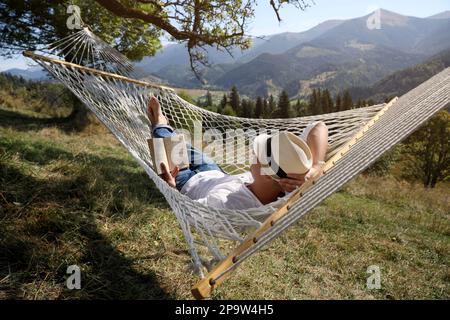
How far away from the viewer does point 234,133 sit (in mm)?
2488

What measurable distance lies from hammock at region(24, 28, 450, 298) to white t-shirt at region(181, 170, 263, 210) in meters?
0.17

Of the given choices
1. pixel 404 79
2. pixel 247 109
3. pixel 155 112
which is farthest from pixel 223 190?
pixel 404 79

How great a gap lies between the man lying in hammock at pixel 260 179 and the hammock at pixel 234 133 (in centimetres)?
9

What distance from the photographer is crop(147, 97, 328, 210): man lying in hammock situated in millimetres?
1269

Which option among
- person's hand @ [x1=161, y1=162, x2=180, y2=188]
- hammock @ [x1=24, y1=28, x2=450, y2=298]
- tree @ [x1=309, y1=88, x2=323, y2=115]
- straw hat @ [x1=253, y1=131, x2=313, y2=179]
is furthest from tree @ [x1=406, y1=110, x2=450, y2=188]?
straw hat @ [x1=253, y1=131, x2=313, y2=179]

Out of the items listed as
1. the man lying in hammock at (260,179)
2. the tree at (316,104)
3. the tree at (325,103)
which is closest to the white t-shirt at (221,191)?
the man lying in hammock at (260,179)

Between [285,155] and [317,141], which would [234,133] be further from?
[285,155]

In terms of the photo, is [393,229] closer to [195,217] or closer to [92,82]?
[195,217]

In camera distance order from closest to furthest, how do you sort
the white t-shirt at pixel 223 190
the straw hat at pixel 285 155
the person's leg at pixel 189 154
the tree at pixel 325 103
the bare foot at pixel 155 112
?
the straw hat at pixel 285 155, the white t-shirt at pixel 223 190, the person's leg at pixel 189 154, the bare foot at pixel 155 112, the tree at pixel 325 103

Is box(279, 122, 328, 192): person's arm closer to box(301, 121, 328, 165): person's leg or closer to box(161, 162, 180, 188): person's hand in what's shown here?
box(301, 121, 328, 165): person's leg

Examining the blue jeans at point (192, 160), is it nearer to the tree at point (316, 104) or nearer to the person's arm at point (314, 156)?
the person's arm at point (314, 156)

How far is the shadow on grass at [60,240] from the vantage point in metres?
1.40
